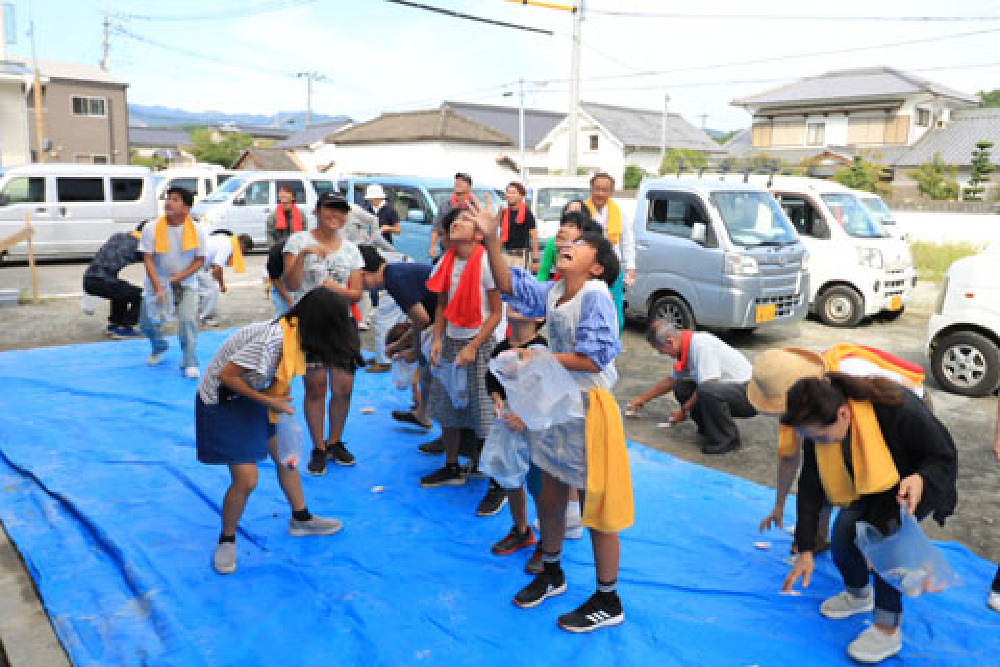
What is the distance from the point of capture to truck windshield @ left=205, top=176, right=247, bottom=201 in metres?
16.7

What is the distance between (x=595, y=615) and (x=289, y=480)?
169cm

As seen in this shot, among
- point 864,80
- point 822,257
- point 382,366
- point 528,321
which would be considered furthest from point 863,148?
point 528,321

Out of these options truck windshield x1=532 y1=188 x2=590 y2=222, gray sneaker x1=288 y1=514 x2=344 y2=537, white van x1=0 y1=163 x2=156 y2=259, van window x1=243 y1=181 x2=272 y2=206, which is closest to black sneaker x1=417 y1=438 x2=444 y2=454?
gray sneaker x1=288 y1=514 x2=344 y2=537

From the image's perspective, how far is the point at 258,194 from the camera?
16797 mm

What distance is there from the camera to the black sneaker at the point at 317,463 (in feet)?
15.1

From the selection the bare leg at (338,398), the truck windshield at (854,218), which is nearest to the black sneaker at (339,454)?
the bare leg at (338,398)

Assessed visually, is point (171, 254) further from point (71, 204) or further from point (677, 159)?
point (677, 159)

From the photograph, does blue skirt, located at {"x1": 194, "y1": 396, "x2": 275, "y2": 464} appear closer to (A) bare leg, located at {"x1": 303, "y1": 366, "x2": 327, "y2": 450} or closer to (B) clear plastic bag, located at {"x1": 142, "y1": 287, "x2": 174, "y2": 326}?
(A) bare leg, located at {"x1": 303, "y1": 366, "x2": 327, "y2": 450}

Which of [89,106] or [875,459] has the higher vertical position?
[89,106]

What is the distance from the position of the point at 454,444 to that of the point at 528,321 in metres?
1.20

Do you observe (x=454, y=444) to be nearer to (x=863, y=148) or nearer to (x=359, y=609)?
(x=359, y=609)

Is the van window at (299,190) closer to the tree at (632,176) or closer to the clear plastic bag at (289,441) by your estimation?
the clear plastic bag at (289,441)

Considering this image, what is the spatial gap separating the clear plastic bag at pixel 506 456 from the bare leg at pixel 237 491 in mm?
1087

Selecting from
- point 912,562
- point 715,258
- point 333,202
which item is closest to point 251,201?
point 715,258
